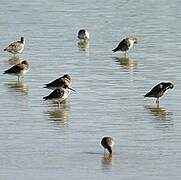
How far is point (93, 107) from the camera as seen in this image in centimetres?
2005

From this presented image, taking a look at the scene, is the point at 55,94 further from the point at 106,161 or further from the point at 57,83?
the point at 106,161

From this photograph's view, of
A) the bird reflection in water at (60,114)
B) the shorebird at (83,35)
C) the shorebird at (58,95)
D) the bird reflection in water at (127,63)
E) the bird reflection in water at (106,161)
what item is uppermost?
the shorebird at (83,35)

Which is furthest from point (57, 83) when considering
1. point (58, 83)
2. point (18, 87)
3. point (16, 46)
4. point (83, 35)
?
point (83, 35)

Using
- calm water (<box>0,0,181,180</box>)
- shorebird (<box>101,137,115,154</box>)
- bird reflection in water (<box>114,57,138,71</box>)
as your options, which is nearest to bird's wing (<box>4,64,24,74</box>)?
calm water (<box>0,0,181,180</box>)

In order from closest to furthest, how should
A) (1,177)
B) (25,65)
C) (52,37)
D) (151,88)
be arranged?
(1,177) → (151,88) → (25,65) → (52,37)

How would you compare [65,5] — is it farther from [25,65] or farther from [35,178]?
[35,178]

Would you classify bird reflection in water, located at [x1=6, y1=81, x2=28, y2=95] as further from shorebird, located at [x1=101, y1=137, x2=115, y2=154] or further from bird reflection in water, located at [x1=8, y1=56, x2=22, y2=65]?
shorebird, located at [x1=101, y1=137, x2=115, y2=154]

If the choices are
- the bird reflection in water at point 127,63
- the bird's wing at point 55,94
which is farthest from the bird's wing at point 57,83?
the bird reflection in water at point 127,63

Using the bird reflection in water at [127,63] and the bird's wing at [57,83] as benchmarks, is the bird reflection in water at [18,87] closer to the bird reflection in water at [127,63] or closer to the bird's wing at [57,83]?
the bird's wing at [57,83]

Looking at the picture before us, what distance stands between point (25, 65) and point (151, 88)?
364 centimetres

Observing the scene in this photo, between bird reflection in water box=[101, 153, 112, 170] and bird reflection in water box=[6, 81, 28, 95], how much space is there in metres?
6.59

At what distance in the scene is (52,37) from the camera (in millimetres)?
33156

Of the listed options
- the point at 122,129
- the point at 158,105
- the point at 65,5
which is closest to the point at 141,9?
the point at 65,5

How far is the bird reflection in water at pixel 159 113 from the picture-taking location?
757 inches
